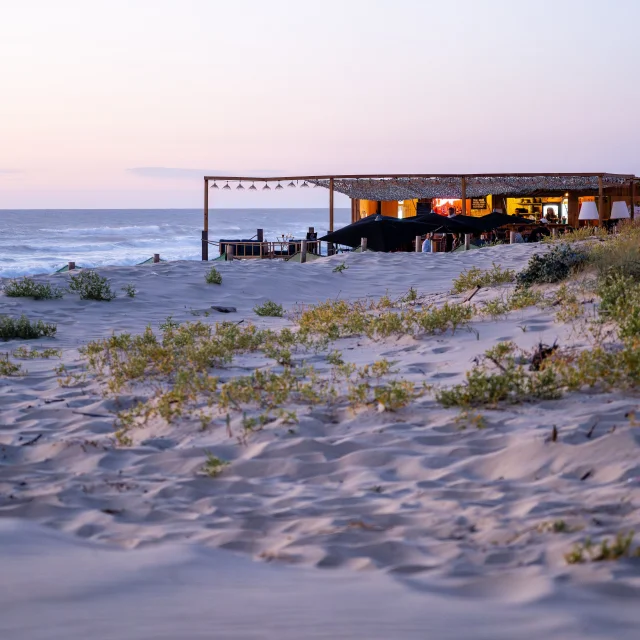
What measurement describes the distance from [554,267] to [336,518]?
257 inches

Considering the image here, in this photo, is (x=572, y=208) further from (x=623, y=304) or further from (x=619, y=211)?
(x=623, y=304)

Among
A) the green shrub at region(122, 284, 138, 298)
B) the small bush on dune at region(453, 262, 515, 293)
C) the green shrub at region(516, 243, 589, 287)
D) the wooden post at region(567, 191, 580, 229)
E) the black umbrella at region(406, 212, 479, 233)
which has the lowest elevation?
the green shrub at region(122, 284, 138, 298)

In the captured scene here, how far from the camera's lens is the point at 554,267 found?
9.16 m

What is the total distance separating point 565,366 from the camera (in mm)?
4938


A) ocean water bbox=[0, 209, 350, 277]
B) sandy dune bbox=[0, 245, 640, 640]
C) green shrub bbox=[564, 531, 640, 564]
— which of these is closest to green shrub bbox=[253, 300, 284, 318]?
sandy dune bbox=[0, 245, 640, 640]

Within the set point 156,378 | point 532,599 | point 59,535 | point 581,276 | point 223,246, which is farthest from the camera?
point 223,246

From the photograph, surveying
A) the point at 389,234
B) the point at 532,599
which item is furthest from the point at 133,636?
the point at 389,234

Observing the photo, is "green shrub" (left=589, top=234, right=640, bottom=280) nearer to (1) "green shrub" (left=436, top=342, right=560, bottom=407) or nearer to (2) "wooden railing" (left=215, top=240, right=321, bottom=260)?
(1) "green shrub" (left=436, top=342, right=560, bottom=407)

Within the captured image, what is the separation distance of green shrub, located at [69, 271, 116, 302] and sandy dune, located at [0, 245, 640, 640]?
21.1 ft

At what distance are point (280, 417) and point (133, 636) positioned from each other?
228 centimetres

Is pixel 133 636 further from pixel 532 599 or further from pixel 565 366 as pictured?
pixel 565 366

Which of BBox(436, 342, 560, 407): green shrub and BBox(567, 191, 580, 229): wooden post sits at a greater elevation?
BBox(567, 191, 580, 229): wooden post

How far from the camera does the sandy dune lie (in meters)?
2.53

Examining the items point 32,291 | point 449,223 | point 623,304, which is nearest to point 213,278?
point 32,291
